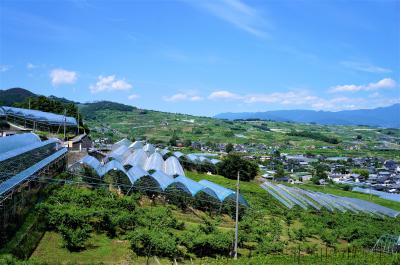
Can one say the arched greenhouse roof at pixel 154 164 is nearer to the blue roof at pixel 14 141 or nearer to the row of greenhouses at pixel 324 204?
the blue roof at pixel 14 141

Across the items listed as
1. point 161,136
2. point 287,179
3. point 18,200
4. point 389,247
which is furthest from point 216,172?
point 161,136

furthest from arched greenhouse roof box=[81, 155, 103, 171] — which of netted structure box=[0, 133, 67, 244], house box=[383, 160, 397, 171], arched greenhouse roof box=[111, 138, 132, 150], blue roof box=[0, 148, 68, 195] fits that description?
house box=[383, 160, 397, 171]

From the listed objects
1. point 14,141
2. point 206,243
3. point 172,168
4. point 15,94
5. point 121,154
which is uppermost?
point 15,94

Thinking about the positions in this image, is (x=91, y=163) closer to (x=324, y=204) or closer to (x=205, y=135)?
→ (x=324, y=204)

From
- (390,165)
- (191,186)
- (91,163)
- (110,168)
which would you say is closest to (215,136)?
(390,165)

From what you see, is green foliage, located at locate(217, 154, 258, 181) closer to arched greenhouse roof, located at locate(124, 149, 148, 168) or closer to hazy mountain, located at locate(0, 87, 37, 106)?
arched greenhouse roof, located at locate(124, 149, 148, 168)
